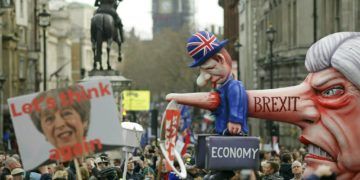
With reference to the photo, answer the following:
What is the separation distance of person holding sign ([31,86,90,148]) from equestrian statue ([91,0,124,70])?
1778 centimetres

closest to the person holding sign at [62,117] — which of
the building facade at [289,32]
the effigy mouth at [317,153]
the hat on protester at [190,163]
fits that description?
the effigy mouth at [317,153]

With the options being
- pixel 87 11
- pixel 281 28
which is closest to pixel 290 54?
pixel 281 28

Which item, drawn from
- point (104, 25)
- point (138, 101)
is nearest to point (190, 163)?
point (104, 25)

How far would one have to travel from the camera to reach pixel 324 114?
13438 mm

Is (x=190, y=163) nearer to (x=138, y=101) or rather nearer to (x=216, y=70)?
(x=216, y=70)

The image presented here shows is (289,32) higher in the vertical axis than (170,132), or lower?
higher

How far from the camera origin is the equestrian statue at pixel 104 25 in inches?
1208

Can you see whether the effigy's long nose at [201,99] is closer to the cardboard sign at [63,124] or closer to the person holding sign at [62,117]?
the cardboard sign at [63,124]

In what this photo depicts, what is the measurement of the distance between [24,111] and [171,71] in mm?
132446

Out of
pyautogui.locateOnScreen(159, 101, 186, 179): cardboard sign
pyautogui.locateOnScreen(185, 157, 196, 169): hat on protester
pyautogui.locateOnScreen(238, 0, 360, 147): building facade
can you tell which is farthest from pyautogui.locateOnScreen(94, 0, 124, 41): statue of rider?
pyautogui.locateOnScreen(159, 101, 186, 179): cardboard sign

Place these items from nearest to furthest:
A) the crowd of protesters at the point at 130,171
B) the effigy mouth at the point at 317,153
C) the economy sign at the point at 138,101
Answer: the effigy mouth at the point at 317,153
the crowd of protesters at the point at 130,171
the economy sign at the point at 138,101

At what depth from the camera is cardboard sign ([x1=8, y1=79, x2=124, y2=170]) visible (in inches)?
500

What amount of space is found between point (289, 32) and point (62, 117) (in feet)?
140

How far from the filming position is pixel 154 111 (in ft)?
112
